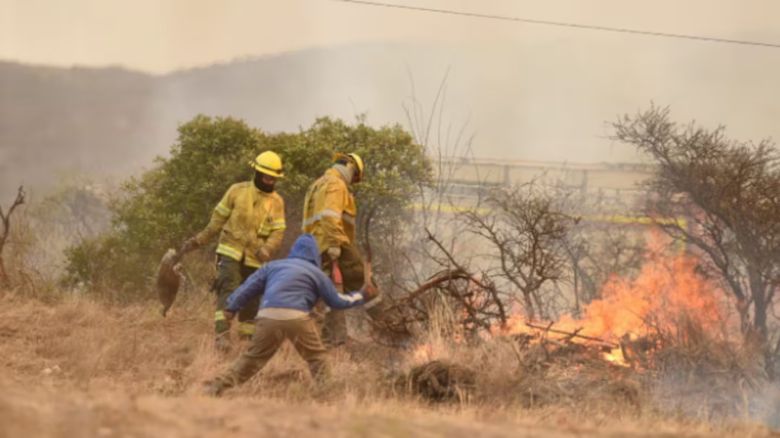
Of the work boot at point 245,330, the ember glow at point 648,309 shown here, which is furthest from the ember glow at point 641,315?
the work boot at point 245,330

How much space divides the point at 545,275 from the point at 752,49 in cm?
1837

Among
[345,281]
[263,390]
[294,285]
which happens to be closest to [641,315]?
[345,281]

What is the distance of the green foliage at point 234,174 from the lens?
14516 mm

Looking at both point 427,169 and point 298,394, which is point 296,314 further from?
point 427,169

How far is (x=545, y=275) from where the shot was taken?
12328mm

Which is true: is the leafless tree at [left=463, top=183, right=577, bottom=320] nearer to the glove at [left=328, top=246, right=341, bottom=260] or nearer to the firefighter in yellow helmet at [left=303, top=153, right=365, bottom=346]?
the firefighter in yellow helmet at [left=303, top=153, right=365, bottom=346]

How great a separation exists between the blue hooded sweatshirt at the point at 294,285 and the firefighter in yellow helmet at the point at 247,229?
7.79ft

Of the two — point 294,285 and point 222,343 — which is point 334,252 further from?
point 294,285

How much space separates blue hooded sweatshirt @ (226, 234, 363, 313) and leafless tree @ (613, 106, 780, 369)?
24.7 feet

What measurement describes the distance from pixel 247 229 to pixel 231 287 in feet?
1.91

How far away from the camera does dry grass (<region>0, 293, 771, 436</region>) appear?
20.7 feet

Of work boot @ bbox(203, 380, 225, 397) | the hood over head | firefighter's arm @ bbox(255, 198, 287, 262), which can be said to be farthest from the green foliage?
work boot @ bbox(203, 380, 225, 397)

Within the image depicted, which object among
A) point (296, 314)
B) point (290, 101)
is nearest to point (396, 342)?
point (296, 314)

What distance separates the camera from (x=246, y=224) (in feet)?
36.4
